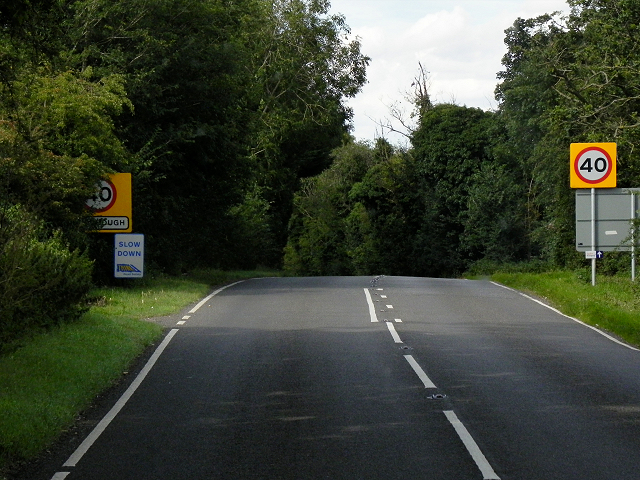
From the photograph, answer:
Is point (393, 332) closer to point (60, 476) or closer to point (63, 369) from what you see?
point (63, 369)

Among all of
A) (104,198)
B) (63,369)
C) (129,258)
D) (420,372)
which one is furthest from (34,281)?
(104,198)

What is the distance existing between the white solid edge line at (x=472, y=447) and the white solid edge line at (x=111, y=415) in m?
3.47

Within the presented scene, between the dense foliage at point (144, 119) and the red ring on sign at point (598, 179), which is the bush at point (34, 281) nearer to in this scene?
the dense foliage at point (144, 119)

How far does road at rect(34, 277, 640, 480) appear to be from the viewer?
7.76 meters

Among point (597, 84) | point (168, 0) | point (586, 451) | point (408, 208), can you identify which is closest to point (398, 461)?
point (586, 451)

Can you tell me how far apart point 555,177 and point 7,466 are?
31.8m

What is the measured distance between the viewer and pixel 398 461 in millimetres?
7836

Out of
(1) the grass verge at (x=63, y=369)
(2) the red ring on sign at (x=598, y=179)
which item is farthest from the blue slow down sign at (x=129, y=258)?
(2) the red ring on sign at (x=598, y=179)

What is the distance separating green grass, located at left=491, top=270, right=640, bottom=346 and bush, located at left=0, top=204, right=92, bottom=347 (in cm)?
988

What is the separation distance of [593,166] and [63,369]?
48.0 feet

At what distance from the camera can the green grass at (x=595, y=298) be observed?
56.5 feet

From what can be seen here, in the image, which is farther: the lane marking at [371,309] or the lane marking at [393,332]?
the lane marking at [371,309]

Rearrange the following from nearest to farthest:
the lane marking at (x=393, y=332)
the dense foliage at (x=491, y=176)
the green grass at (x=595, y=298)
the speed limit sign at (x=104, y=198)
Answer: the lane marking at (x=393, y=332), the green grass at (x=595, y=298), the speed limit sign at (x=104, y=198), the dense foliage at (x=491, y=176)

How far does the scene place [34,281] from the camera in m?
11.5
